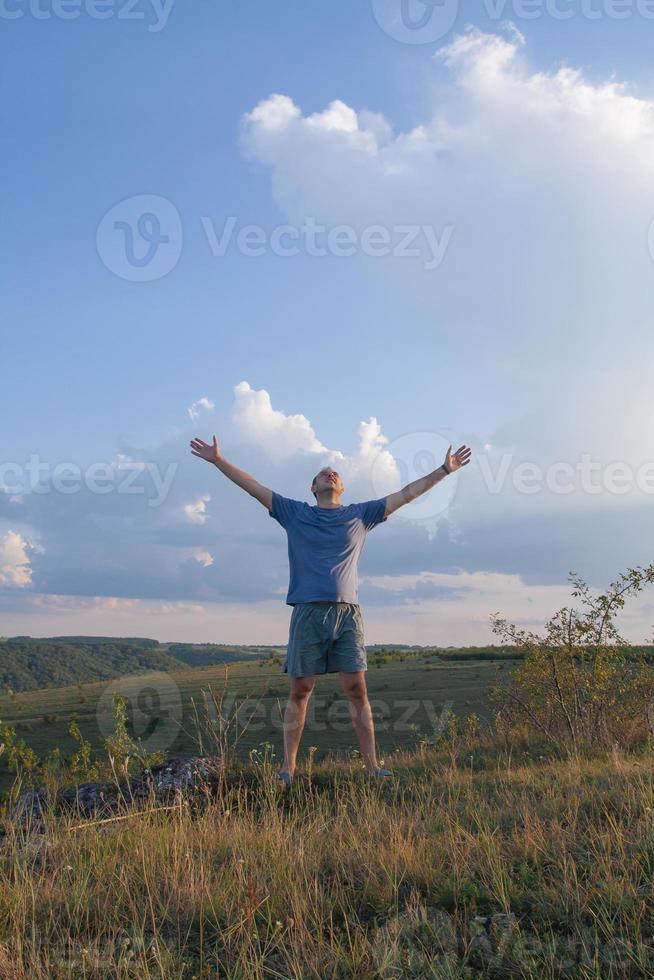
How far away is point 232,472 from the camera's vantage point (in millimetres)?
6539

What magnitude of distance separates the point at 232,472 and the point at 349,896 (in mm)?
3791

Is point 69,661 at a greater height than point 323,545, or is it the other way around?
point 323,545

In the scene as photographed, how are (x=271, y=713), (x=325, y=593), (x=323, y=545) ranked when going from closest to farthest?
(x=325, y=593) → (x=323, y=545) → (x=271, y=713)

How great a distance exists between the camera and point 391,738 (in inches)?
706

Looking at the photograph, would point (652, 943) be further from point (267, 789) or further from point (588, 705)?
point (588, 705)

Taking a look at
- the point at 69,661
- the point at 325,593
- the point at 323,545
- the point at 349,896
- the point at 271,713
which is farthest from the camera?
the point at 69,661

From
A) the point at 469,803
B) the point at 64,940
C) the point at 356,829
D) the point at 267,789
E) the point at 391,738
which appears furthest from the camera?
the point at 391,738

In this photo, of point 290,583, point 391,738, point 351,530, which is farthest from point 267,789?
point 391,738

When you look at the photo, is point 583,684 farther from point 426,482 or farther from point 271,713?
point 271,713

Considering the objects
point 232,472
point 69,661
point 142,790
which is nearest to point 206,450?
point 232,472

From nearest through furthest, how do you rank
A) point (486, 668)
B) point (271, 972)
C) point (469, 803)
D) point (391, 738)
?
point (271, 972) < point (469, 803) < point (391, 738) < point (486, 668)

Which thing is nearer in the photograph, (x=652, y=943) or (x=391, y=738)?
(x=652, y=943)

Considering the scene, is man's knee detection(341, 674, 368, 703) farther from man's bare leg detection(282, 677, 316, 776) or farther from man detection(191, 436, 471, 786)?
man's bare leg detection(282, 677, 316, 776)

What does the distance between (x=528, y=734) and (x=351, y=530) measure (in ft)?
15.0
